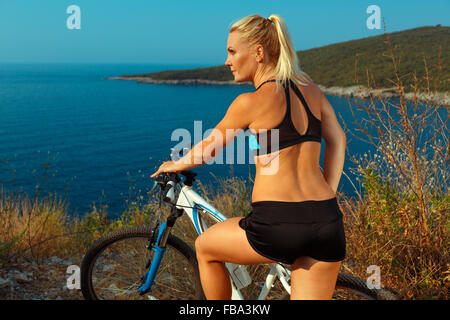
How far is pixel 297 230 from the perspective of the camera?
166cm

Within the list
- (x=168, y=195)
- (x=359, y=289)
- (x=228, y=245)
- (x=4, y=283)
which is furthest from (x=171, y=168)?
(x=4, y=283)

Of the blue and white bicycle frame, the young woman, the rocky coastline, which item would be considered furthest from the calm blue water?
the young woman

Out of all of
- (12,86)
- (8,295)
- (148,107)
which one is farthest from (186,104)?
(8,295)

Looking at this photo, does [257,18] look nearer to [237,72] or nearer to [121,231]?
[237,72]

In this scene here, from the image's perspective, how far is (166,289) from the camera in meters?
3.51

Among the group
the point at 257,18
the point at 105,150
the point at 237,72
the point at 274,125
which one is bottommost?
the point at 105,150

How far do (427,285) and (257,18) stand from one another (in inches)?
96.4

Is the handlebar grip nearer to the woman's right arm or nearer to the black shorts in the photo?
the black shorts

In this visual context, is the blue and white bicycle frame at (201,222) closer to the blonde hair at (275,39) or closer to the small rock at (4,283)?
the blonde hair at (275,39)

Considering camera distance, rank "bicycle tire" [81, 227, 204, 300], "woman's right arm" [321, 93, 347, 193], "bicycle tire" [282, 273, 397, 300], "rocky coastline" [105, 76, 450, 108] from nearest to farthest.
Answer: "woman's right arm" [321, 93, 347, 193]
"bicycle tire" [282, 273, 397, 300]
"bicycle tire" [81, 227, 204, 300]
"rocky coastline" [105, 76, 450, 108]

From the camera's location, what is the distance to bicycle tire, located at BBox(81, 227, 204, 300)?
8.65 ft

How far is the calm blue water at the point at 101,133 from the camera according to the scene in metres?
40.5

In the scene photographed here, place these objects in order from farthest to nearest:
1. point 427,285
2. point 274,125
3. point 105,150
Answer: point 105,150, point 427,285, point 274,125

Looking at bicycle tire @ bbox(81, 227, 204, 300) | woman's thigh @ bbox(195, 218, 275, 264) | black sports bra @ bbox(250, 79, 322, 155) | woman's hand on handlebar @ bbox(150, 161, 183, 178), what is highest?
black sports bra @ bbox(250, 79, 322, 155)
